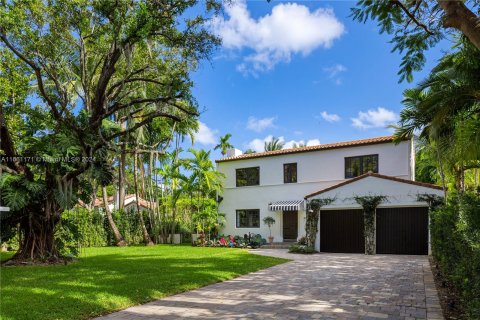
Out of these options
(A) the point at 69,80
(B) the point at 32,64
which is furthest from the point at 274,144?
(B) the point at 32,64

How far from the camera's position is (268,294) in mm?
10227

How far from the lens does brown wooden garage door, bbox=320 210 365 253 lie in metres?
24.0

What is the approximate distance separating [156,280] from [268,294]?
12.3ft

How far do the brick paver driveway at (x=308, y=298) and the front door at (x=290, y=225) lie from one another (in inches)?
652

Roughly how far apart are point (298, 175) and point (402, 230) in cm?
946

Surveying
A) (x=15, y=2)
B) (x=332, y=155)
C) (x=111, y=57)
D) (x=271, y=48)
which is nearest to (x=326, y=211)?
(x=332, y=155)

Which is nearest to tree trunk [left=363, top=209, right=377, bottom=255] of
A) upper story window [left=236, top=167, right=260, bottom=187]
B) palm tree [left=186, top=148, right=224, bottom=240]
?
upper story window [left=236, top=167, right=260, bottom=187]

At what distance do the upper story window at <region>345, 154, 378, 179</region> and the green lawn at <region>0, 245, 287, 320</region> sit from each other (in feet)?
44.1

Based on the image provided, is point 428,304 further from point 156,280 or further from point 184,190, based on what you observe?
point 184,190

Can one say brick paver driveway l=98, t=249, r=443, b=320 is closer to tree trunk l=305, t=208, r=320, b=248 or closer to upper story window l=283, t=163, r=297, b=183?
tree trunk l=305, t=208, r=320, b=248

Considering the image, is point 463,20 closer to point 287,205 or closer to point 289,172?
point 287,205

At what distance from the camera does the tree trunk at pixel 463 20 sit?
5.30m

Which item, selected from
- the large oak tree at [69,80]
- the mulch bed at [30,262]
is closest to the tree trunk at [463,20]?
the large oak tree at [69,80]

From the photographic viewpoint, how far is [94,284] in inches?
422
